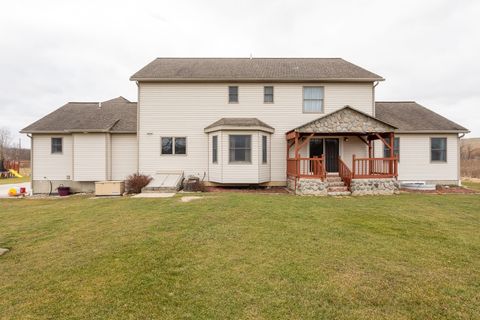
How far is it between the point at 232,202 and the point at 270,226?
3.09 metres

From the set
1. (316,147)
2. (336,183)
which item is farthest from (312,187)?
(316,147)

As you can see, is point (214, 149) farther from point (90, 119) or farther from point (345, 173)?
point (90, 119)

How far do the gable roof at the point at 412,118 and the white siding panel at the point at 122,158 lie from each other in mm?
16551

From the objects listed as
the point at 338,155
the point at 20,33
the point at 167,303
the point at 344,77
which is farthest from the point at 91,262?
the point at 20,33

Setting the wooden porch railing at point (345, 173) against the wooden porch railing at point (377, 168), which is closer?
the wooden porch railing at point (377, 168)

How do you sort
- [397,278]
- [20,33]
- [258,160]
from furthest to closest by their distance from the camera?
[20,33] < [258,160] < [397,278]

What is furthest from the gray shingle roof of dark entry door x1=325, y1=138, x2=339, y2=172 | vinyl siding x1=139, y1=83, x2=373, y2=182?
dark entry door x1=325, y1=138, x2=339, y2=172

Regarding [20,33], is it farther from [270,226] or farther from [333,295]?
[333,295]

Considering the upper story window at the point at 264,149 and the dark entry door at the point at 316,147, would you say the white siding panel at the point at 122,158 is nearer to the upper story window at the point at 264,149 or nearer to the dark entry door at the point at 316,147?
the upper story window at the point at 264,149

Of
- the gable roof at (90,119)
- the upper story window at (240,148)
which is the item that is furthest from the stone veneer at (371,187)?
the gable roof at (90,119)

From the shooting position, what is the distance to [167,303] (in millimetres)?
3248

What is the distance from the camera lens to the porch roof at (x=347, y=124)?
12.5m

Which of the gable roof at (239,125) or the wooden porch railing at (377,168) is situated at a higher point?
the gable roof at (239,125)

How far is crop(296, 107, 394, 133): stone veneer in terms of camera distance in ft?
40.9
